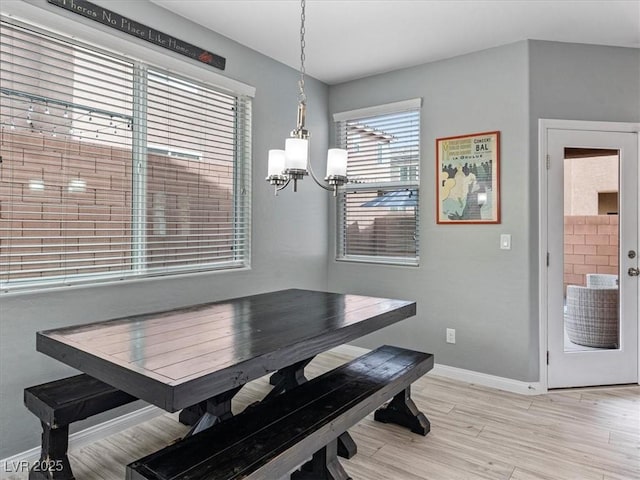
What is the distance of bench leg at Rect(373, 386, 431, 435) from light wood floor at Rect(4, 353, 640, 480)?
0.16 feet

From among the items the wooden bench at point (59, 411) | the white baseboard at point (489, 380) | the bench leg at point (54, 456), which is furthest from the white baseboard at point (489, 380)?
the bench leg at point (54, 456)

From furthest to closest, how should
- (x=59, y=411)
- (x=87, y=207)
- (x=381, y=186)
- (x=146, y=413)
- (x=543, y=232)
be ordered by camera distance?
(x=381, y=186)
(x=543, y=232)
(x=146, y=413)
(x=87, y=207)
(x=59, y=411)

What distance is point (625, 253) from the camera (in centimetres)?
330

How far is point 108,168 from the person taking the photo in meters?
2.54

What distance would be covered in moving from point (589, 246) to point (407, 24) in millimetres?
2221

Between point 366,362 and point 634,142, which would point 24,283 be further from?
point 634,142

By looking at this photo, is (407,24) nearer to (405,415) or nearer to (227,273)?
(227,273)

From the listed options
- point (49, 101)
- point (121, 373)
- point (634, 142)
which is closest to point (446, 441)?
point (121, 373)

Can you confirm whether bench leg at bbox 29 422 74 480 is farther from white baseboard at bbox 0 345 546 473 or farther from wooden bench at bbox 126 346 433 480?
wooden bench at bbox 126 346 433 480

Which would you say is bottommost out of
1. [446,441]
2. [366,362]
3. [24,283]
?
[446,441]

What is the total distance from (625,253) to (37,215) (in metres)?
4.08

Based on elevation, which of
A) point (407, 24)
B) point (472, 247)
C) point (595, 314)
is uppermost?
point (407, 24)

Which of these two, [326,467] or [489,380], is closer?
[326,467]

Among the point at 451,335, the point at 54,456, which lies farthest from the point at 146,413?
the point at 451,335
